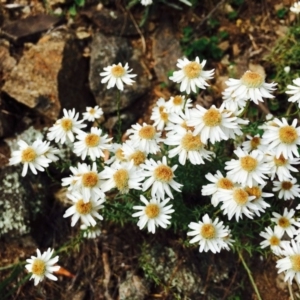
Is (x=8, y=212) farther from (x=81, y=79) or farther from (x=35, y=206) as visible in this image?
(x=81, y=79)

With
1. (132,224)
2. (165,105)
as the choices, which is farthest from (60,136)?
(132,224)

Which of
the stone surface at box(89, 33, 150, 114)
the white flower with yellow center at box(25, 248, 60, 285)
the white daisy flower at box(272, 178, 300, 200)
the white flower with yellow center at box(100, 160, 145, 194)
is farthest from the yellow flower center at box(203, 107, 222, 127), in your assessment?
the stone surface at box(89, 33, 150, 114)

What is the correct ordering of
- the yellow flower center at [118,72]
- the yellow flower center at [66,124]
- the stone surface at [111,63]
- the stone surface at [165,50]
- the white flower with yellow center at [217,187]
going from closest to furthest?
the white flower with yellow center at [217,187]
the yellow flower center at [66,124]
the yellow flower center at [118,72]
the stone surface at [111,63]
the stone surface at [165,50]

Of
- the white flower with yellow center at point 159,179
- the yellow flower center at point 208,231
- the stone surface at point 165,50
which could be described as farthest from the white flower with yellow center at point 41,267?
the stone surface at point 165,50

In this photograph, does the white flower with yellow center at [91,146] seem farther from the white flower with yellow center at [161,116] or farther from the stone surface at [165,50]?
the stone surface at [165,50]

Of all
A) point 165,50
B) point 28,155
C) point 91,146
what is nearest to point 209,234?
point 91,146

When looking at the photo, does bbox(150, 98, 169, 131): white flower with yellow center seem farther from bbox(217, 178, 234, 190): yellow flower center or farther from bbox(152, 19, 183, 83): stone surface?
bbox(152, 19, 183, 83): stone surface

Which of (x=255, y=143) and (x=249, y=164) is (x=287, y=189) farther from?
(x=249, y=164)
